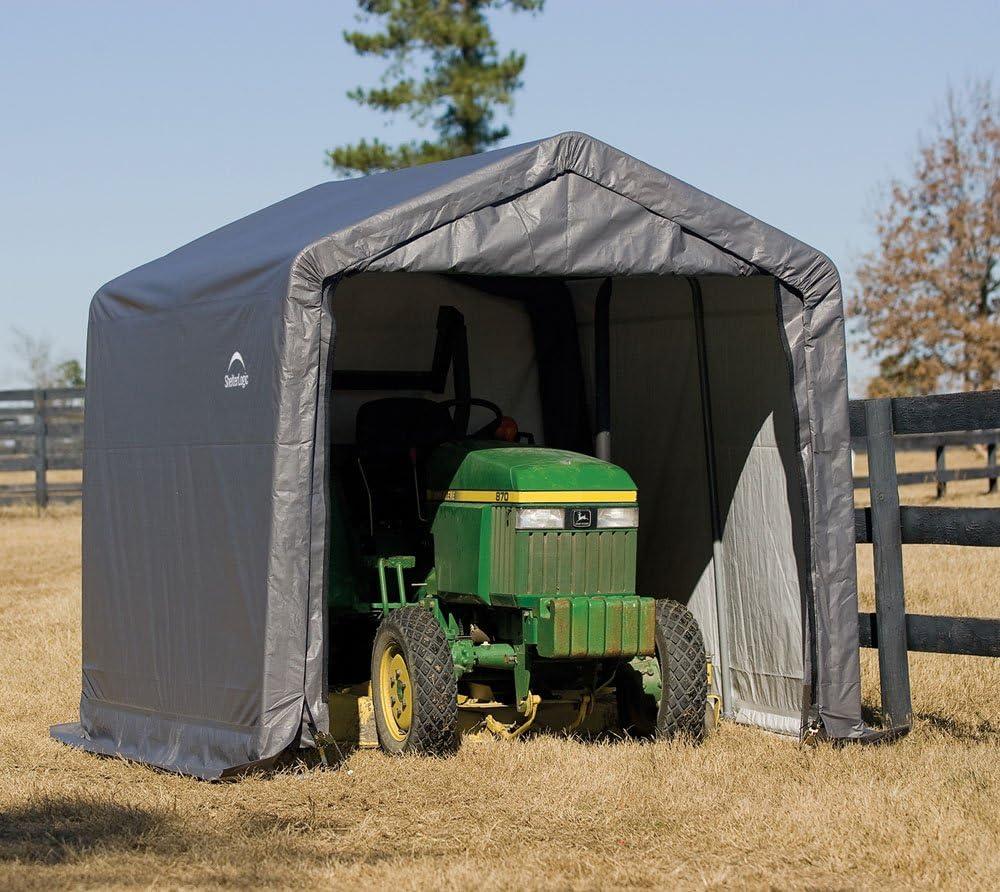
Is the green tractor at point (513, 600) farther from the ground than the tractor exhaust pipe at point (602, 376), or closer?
closer

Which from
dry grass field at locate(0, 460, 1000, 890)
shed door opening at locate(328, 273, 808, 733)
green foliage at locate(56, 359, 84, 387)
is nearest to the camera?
dry grass field at locate(0, 460, 1000, 890)

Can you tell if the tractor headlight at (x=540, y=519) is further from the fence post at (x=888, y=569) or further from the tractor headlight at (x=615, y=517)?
the fence post at (x=888, y=569)

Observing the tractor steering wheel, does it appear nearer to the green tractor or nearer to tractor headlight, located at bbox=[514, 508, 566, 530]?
the green tractor

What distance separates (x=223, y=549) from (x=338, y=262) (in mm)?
1403

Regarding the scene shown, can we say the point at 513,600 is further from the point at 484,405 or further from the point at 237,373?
the point at 484,405

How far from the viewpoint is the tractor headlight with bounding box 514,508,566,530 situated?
713 centimetres

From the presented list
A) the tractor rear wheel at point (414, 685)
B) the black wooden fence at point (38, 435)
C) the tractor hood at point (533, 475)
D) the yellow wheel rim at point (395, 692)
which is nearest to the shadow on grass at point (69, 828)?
the tractor rear wheel at point (414, 685)

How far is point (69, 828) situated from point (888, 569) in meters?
3.97

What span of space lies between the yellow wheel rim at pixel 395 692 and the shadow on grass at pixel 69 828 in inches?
56.9

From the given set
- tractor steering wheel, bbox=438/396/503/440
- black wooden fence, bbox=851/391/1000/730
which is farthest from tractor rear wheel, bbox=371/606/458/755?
black wooden fence, bbox=851/391/1000/730

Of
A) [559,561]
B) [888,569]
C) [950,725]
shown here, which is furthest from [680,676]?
[950,725]

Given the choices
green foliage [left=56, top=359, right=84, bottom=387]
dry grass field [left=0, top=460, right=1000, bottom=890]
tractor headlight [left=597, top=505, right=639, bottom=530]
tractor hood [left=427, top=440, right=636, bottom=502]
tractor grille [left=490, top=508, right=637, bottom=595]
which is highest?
green foliage [left=56, top=359, right=84, bottom=387]

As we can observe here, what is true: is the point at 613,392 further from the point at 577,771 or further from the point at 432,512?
the point at 577,771

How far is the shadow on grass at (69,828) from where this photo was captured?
5582mm
